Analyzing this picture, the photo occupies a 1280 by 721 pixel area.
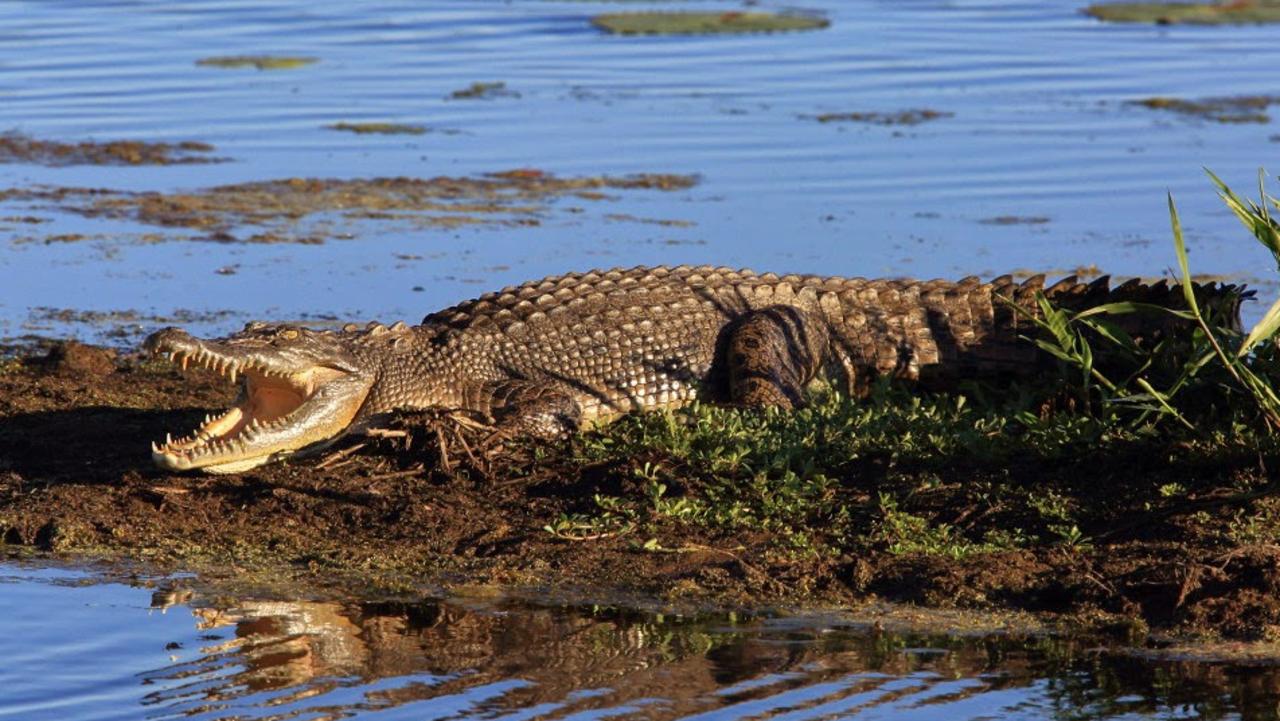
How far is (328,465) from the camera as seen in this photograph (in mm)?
6832

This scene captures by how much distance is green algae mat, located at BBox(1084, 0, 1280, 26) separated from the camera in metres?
22.2

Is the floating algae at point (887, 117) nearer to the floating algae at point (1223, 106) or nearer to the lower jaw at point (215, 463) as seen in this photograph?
the floating algae at point (1223, 106)

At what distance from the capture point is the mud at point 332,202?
→ 464 inches

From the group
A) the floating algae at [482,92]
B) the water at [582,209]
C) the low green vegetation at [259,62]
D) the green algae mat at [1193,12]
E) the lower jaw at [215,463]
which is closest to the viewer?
the water at [582,209]

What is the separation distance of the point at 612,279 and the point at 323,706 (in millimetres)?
3970

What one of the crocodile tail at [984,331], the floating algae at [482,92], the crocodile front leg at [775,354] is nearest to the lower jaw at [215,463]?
the crocodile front leg at [775,354]

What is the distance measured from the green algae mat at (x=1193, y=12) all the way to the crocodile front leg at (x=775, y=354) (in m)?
15.2

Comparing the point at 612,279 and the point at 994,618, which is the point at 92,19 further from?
the point at 994,618

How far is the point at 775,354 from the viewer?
804 cm

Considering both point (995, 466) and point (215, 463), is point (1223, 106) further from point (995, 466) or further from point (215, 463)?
point (215, 463)

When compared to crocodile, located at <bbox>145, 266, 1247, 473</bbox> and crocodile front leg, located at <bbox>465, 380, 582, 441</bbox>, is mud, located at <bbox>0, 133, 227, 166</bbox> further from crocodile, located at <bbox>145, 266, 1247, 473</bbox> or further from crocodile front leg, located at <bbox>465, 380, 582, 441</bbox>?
crocodile front leg, located at <bbox>465, 380, 582, 441</bbox>

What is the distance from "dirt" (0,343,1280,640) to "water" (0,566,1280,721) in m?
0.27

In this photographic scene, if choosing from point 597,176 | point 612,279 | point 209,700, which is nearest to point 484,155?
point 597,176

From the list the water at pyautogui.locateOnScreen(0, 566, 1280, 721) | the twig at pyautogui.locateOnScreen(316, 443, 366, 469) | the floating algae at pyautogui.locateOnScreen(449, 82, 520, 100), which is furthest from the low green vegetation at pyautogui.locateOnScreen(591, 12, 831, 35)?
the water at pyautogui.locateOnScreen(0, 566, 1280, 721)
